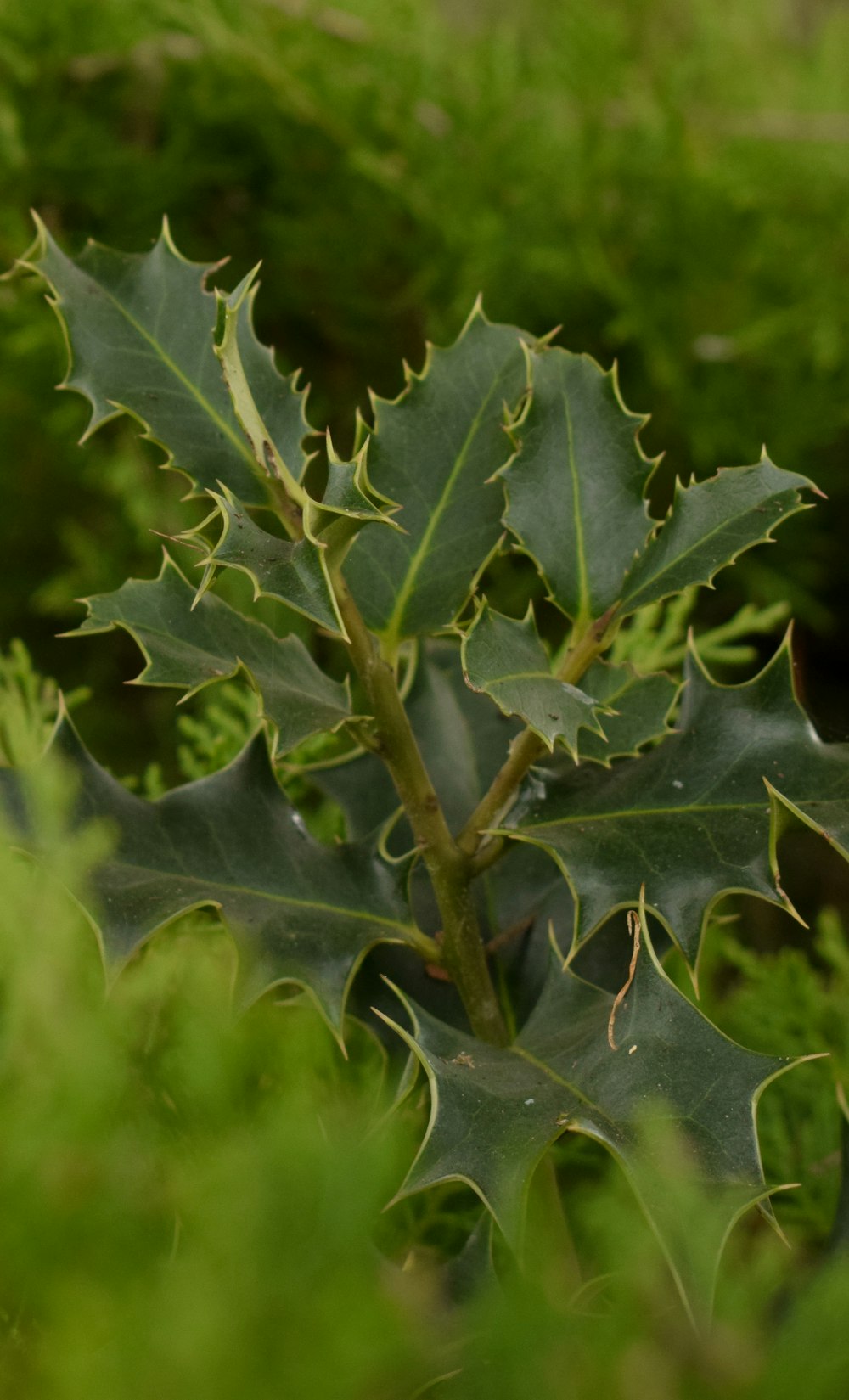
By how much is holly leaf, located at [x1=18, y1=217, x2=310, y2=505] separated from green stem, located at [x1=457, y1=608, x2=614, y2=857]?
142 millimetres

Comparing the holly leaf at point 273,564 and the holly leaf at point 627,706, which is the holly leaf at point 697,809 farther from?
the holly leaf at point 273,564

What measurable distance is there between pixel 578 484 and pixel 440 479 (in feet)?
0.22

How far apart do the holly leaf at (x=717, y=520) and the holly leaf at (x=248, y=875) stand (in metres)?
0.18

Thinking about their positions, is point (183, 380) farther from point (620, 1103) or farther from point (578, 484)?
point (620, 1103)

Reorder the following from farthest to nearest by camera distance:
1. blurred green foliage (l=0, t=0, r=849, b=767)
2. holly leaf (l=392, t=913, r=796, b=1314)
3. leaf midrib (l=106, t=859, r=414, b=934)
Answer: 1. blurred green foliage (l=0, t=0, r=849, b=767)
2. leaf midrib (l=106, t=859, r=414, b=934)
3. holly leaf (l=392, t=913, r=796, b=1314)

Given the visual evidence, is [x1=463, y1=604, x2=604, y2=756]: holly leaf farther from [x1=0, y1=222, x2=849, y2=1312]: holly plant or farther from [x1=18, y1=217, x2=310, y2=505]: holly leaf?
[x1=18, y1=217, x2=310, y2=505]: holly leaf

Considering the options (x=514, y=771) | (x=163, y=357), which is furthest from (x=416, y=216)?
(x=514, y=771)

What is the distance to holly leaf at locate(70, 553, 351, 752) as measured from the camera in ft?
1.52

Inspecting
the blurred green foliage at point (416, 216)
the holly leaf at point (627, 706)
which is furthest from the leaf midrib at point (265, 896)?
the blurred green foliage at point (416, 216)

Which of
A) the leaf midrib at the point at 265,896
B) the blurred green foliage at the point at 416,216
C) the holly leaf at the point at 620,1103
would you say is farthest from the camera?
the blurred green foliage at the point at 416,216

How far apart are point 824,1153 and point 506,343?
48 centimetres

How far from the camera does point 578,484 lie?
0.51 meters

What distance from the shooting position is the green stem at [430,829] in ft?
1.53

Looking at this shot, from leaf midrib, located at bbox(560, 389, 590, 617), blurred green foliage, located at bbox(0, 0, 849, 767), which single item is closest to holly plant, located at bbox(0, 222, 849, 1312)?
leaf midrib, located at bbox(560, 389, 590, 617)
